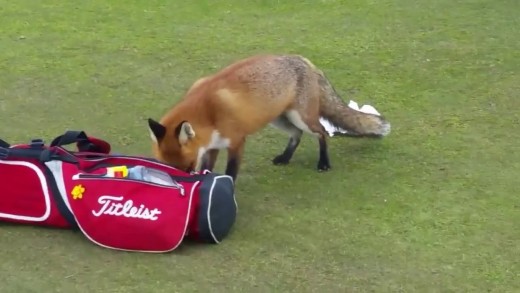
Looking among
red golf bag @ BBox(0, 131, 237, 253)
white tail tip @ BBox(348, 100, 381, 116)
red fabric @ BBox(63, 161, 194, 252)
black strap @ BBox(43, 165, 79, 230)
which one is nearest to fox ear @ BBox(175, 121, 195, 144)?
red golf bag @ BBox(0, 131, 237, 253)

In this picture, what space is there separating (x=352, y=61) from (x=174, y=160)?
267cm

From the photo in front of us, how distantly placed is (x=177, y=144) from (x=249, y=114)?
1.57ft

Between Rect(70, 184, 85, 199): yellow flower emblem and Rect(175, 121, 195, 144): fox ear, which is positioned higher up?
Rect(175, 121, 195, 144): fox ear

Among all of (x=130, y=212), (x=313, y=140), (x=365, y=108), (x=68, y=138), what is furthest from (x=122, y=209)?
(x=365, y=108)

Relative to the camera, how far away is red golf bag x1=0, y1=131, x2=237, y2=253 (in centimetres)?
392

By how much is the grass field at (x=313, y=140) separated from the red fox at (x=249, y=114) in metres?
0.20

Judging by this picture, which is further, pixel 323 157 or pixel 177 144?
pixel 323 157

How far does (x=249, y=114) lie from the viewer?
4664mm

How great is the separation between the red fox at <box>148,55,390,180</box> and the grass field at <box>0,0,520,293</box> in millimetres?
201

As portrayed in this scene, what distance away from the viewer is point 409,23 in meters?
7.64

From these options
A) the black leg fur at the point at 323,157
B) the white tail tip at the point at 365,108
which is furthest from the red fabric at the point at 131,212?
the white tail tip at the point at 365,108

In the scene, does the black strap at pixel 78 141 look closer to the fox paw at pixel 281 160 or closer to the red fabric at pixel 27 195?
the red fabric at pixel 27 195

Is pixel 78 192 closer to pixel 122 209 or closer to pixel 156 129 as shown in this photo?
pixel 122 209

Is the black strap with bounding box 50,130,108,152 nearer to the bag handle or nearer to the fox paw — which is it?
the bag handle
